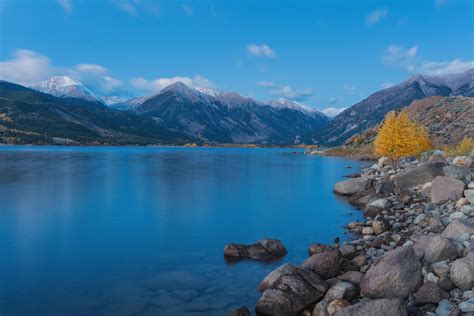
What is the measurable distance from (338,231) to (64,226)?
25.5m

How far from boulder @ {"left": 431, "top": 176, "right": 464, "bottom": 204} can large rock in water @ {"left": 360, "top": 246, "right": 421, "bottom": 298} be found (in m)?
17.8

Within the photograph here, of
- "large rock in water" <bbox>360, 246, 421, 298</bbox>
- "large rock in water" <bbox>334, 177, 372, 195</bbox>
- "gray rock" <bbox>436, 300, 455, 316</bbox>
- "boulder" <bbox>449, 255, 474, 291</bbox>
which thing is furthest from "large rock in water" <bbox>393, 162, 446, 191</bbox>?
"gray rock" <bbox>436, 300, 455, 316</bbox>

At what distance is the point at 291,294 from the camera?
18.6 metres

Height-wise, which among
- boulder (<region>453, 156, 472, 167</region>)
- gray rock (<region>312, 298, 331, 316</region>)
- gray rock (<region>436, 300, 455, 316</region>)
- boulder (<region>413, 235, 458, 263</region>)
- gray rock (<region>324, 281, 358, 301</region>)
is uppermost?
boulder (<region>453, 156, 472, 167</region>)

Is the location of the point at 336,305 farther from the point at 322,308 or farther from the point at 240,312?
the point at 240,312

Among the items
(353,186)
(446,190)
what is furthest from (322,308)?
(353,186)

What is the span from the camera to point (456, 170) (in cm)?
3800

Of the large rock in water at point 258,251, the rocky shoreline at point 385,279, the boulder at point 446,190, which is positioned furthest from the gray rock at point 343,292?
the boulder at point 446,190

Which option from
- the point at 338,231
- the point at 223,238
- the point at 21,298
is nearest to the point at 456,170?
the point at 338,231

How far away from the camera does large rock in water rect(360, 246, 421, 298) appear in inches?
698

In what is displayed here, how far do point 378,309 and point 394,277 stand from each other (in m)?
3.13

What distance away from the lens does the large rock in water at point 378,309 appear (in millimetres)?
15219

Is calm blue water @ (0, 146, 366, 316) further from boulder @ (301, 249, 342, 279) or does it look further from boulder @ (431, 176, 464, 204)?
boulder @ (431, 176, 464, 204)

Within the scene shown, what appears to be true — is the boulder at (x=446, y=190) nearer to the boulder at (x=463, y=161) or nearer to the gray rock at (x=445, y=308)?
the boulder at (x=463, y=161)
